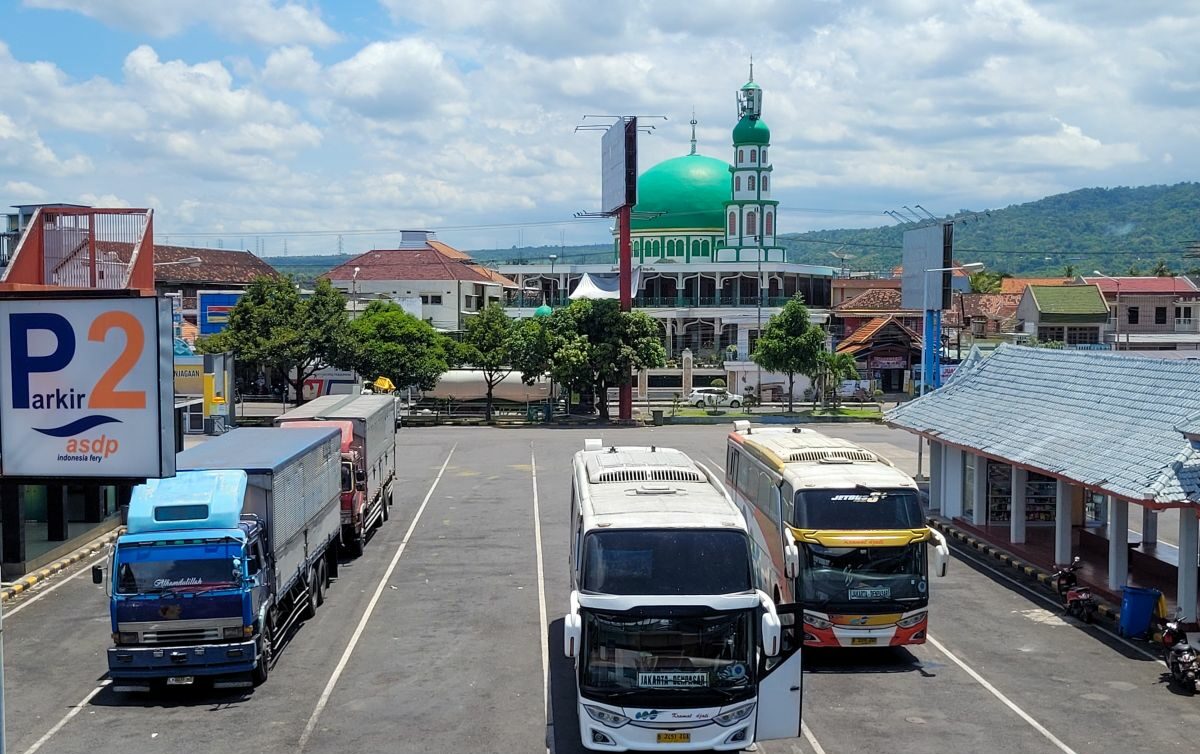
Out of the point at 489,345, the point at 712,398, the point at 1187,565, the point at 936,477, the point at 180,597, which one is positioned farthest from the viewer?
the point at 712,398

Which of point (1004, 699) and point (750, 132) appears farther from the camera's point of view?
point (750, 132)

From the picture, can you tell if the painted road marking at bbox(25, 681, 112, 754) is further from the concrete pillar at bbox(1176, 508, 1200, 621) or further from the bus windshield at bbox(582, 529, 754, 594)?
the concrete pillar at bbox(1176, 508, 1200, 621)

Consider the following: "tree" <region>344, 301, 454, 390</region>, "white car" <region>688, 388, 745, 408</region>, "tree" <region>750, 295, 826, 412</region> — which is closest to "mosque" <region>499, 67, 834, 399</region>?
"white car" <region>688, 388, 745, 408</region>

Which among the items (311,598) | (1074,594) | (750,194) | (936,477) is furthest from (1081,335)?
(311,598)

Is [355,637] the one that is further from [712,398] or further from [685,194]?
[685,194]

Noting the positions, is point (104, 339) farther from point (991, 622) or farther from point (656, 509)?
point (991, 622)

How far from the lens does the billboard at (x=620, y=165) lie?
64.1 m

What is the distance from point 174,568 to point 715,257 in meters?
79.4

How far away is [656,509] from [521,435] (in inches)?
1670

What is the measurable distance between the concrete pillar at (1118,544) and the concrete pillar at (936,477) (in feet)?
34.0

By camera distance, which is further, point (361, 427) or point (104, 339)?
point (361, 427)

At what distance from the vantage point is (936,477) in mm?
34438

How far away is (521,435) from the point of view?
188 feet

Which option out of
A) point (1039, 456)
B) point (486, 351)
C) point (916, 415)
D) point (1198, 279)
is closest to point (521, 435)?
point (486, 351)
